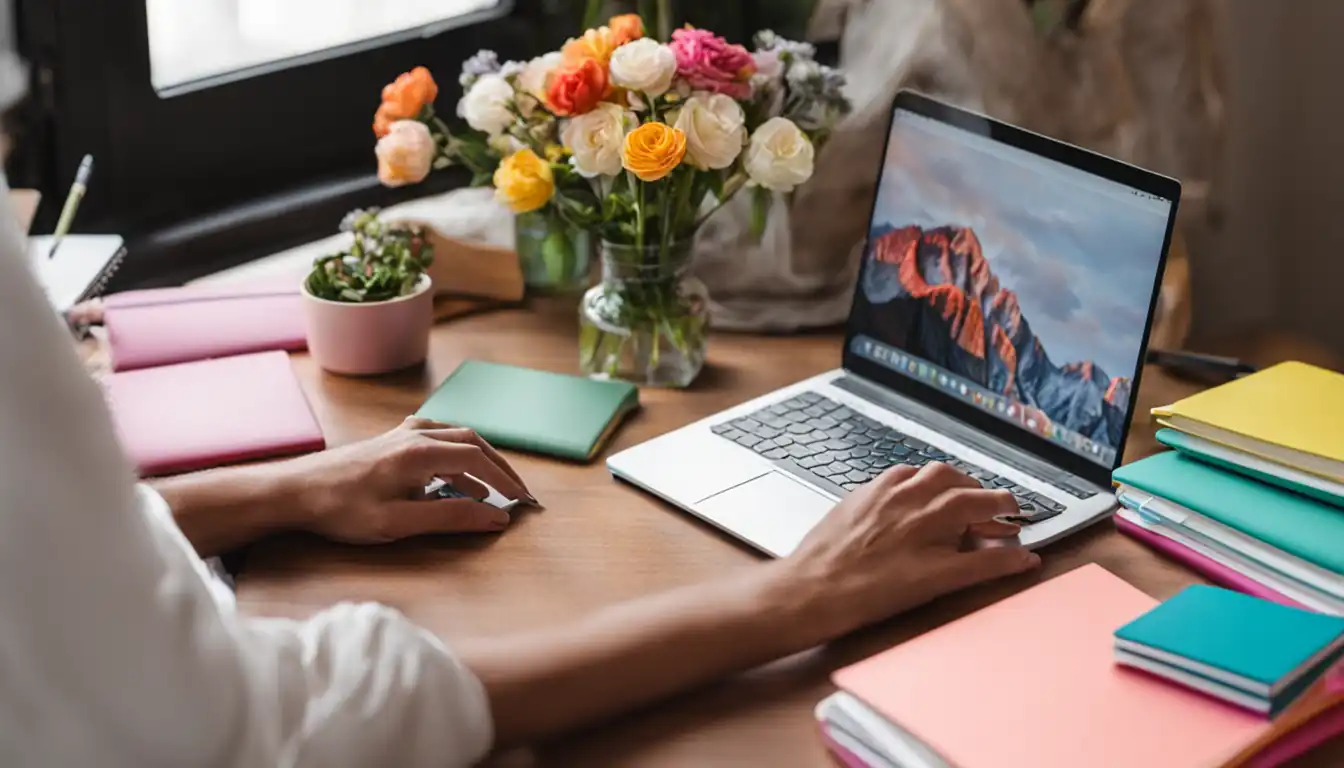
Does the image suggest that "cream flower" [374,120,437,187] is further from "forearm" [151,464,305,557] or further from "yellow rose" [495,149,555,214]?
"forearm" [151,464,305,557]

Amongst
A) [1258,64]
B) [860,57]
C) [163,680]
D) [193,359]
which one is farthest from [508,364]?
[1258,64]

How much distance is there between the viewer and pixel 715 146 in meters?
1.21

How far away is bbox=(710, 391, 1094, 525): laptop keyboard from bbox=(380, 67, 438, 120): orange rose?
442mm

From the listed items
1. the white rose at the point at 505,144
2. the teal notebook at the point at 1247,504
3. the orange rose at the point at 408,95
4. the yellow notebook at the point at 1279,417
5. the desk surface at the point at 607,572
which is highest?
the orange rose at the point at 408,95

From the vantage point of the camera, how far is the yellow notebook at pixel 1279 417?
100cm

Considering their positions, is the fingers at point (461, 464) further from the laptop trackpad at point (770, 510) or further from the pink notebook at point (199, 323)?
the pink notebook at point (199, 323)

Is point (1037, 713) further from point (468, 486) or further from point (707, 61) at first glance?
point (707, 61)

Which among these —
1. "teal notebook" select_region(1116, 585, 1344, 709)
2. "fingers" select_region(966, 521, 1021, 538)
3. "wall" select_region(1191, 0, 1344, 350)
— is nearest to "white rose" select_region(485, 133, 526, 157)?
"fingers" select_region(966, 521, 1021, 538)

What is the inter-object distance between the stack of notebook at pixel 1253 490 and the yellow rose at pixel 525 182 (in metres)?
0.55

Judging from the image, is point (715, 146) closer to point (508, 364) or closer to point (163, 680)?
point (508, 364)

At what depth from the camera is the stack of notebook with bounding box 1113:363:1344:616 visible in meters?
0.97

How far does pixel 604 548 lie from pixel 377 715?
12.8 inches

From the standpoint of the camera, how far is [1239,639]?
2.79 ft

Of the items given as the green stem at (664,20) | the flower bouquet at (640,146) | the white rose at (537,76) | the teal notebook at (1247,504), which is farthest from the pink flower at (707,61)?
the teal notebook at (1247,504)
